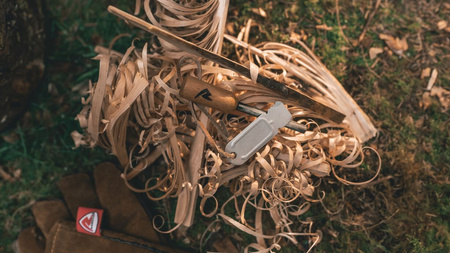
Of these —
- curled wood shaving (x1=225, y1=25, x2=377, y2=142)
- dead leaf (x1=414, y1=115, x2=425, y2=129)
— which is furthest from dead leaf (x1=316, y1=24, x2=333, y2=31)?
dead leaf (x1=414, y1=115, x2=425, y2=129)

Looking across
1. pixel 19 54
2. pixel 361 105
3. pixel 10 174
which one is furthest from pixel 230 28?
pixel 10 174

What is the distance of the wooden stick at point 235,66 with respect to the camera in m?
1.59

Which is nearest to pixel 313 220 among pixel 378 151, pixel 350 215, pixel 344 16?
pixel 350 215

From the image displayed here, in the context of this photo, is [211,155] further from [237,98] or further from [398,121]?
[398,121]

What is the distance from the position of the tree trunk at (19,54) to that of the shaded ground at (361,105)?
13 cm

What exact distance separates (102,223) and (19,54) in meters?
1.09

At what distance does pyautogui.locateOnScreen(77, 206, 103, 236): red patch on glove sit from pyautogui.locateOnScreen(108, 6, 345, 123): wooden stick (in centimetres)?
114

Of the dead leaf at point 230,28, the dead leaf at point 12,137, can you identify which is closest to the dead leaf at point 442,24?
the dead leaf at point 230,28

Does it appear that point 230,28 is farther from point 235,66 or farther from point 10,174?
point 10,174

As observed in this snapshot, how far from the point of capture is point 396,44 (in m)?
2.22

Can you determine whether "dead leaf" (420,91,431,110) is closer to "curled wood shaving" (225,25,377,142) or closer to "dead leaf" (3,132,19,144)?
"curled wood shaving" (225,25,377,142)

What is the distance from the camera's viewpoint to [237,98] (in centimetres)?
183

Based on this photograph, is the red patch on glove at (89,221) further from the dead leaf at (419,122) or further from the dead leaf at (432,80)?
the dead leaf at (432,80)

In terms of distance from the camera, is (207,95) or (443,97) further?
(443,97)
